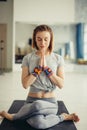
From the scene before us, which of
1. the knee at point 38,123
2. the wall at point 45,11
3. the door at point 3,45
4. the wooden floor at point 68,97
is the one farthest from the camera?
the door at point 3,45

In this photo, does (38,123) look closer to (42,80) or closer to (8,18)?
(42,80)

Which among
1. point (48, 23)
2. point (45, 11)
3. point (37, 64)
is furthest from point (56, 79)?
point (48, 23)

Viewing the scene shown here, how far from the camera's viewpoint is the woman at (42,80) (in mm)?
2172

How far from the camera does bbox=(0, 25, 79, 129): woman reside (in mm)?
2172

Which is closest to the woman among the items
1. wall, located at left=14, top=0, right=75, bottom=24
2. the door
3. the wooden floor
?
the wooden floor

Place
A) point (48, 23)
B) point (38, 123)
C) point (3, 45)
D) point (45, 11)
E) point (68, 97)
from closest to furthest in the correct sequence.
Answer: point (38, 123) → point (68, 97) → point (45, 11) → point (48, 23) → point (3, 45)

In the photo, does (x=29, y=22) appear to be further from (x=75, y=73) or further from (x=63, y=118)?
(x=63, y=118)

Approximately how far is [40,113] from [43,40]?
2.25ft

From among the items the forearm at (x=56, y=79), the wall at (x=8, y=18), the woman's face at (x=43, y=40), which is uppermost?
the wall at (x=8, y=18)

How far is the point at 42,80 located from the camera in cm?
224

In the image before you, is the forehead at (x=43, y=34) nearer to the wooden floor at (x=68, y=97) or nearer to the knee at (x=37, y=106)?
the knee at (x=37, y=106)

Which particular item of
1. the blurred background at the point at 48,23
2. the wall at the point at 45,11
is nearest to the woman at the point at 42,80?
the blurred background at the point at 48,23

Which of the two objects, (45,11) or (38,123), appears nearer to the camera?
(38,123)

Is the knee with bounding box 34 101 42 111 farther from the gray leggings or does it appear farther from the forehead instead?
the forehead
